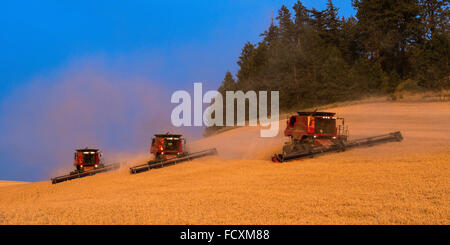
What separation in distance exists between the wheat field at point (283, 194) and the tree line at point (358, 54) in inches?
1003

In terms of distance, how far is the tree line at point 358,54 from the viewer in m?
53.3

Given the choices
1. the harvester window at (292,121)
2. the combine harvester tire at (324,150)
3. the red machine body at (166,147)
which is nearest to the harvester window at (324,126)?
the combine harvester tire at (324,150)

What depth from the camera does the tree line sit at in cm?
5334

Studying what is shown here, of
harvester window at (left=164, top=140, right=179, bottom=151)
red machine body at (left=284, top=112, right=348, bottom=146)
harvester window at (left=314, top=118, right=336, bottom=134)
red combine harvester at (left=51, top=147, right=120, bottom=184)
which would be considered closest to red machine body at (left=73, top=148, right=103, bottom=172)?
red combine harvester at (left=51, top=147, right=120, bottom=184)

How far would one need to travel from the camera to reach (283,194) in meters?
15.1

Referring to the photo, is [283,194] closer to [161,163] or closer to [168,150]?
[161,163]

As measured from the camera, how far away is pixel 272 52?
2899 inches

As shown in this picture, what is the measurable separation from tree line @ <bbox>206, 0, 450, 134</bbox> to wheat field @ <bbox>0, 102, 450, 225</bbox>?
25486 millimetres

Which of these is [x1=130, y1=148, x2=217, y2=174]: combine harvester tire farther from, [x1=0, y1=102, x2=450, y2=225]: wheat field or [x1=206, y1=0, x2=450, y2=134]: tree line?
[x1=206, y1=0, x2=450, y2=134]: tree line

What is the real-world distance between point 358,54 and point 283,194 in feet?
205
